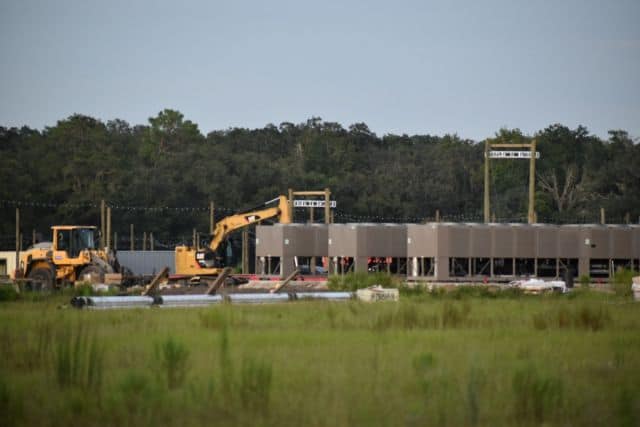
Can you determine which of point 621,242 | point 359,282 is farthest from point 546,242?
point 359,282

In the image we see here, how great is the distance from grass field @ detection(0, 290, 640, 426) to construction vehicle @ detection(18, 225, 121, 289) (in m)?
21.8

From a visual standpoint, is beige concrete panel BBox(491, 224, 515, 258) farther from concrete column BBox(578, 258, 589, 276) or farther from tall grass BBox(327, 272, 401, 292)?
tall grass BBox(327, 272, 401, 292)

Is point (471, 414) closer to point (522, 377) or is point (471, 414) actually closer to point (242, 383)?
point (522, 377)

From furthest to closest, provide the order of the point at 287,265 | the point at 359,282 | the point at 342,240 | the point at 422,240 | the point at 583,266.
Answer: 1. the point at 287,265
2. the point at 342,240
3. the point at 422,240
4. the point at 583,266
5. the point at 359,282

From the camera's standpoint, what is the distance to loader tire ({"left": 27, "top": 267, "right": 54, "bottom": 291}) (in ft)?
151

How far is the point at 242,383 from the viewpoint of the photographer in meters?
15.9

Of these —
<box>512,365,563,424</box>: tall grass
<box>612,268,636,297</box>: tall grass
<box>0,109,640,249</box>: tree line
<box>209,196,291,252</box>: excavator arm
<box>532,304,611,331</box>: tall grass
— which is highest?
<box>0,109,640,249</box>: tree line

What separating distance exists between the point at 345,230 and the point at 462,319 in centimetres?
3651

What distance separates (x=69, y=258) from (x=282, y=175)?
52277 mm

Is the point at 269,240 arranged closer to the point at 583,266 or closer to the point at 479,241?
the point at 479,241

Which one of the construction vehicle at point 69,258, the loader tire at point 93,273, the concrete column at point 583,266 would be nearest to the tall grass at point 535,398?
the loader tire at point 93,273

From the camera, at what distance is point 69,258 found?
4928 centimetres

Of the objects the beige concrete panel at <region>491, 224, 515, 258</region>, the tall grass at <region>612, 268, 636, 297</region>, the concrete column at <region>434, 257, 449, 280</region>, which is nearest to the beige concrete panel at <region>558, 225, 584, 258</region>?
the beige concrete panel at <region>491, 224, 515, 258</region>

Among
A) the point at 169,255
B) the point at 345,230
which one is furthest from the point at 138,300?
the point at 169,255
